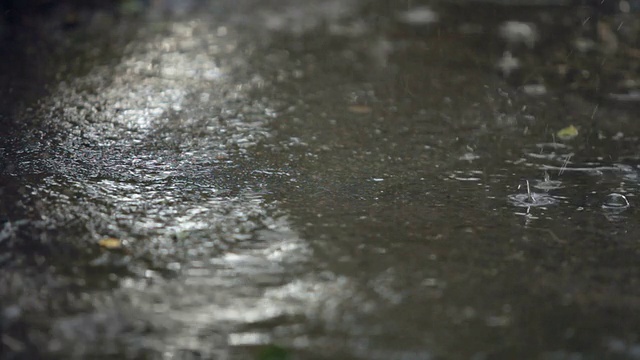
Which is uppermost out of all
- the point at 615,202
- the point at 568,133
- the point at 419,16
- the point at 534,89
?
the point at 419,16

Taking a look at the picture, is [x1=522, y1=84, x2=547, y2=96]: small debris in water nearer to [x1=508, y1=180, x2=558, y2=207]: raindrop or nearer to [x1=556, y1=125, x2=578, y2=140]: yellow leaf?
[x1=556, y1=125, x2=578, y2=140]: yellow leaf

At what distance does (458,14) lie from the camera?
6.62m

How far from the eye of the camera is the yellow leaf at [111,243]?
271 centimetres

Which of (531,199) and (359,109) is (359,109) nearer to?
(359,109)

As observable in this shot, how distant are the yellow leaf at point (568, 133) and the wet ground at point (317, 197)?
0.02 meters

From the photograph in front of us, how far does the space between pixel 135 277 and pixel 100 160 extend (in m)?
1.11

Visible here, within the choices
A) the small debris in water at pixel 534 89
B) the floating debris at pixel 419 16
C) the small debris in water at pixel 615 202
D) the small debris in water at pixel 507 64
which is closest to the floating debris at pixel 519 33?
the small debris in water at pixel 507 64

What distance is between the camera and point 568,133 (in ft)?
13.1

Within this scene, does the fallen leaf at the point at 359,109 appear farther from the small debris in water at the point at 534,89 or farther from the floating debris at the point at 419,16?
the floating debris at the point at 419,16

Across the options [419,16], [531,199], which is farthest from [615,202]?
[419,16]

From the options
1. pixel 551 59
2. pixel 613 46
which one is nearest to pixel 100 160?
pixel 551 59

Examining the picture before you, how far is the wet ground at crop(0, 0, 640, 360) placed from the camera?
2.29 m

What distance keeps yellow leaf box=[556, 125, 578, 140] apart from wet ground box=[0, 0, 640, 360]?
0.02 m

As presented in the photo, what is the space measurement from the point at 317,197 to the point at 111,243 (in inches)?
33.5
